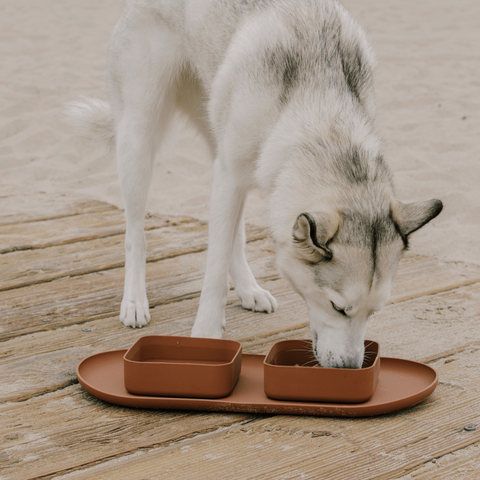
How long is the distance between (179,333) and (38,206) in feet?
6.63

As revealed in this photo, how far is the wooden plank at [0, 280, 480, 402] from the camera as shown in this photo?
2.30 metres

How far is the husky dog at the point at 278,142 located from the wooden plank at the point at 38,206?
116 centimetres

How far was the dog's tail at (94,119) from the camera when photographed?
369 centimetres

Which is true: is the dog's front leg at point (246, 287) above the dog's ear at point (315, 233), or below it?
below

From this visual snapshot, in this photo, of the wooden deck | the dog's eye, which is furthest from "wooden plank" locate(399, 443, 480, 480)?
the dog's eye

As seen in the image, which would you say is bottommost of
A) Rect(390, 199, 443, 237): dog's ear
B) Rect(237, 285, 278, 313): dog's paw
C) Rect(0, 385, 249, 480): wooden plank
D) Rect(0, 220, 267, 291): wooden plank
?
Rect(0, 385, 249, 480): wooden plank

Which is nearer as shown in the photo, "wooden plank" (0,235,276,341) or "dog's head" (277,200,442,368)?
"dog's head" (277,200,442,368)

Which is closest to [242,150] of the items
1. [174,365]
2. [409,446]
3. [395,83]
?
[174,365]

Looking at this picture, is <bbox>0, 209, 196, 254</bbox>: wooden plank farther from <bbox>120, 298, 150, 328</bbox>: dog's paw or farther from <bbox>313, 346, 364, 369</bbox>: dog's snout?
<bbox>313, 346, 364, 369</bbox>: dog's snout

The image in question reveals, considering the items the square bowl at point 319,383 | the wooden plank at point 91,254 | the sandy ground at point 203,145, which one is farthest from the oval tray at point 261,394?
the wooden plank at point 91,254

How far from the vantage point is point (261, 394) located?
211 centimetres

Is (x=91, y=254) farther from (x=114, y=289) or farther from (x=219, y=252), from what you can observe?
(x=219, y=252)

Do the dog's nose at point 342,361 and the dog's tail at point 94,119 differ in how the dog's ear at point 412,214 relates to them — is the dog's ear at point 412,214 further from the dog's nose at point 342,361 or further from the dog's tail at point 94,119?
the dog's tail at point 94,119

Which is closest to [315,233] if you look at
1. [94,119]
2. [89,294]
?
[89,294]
